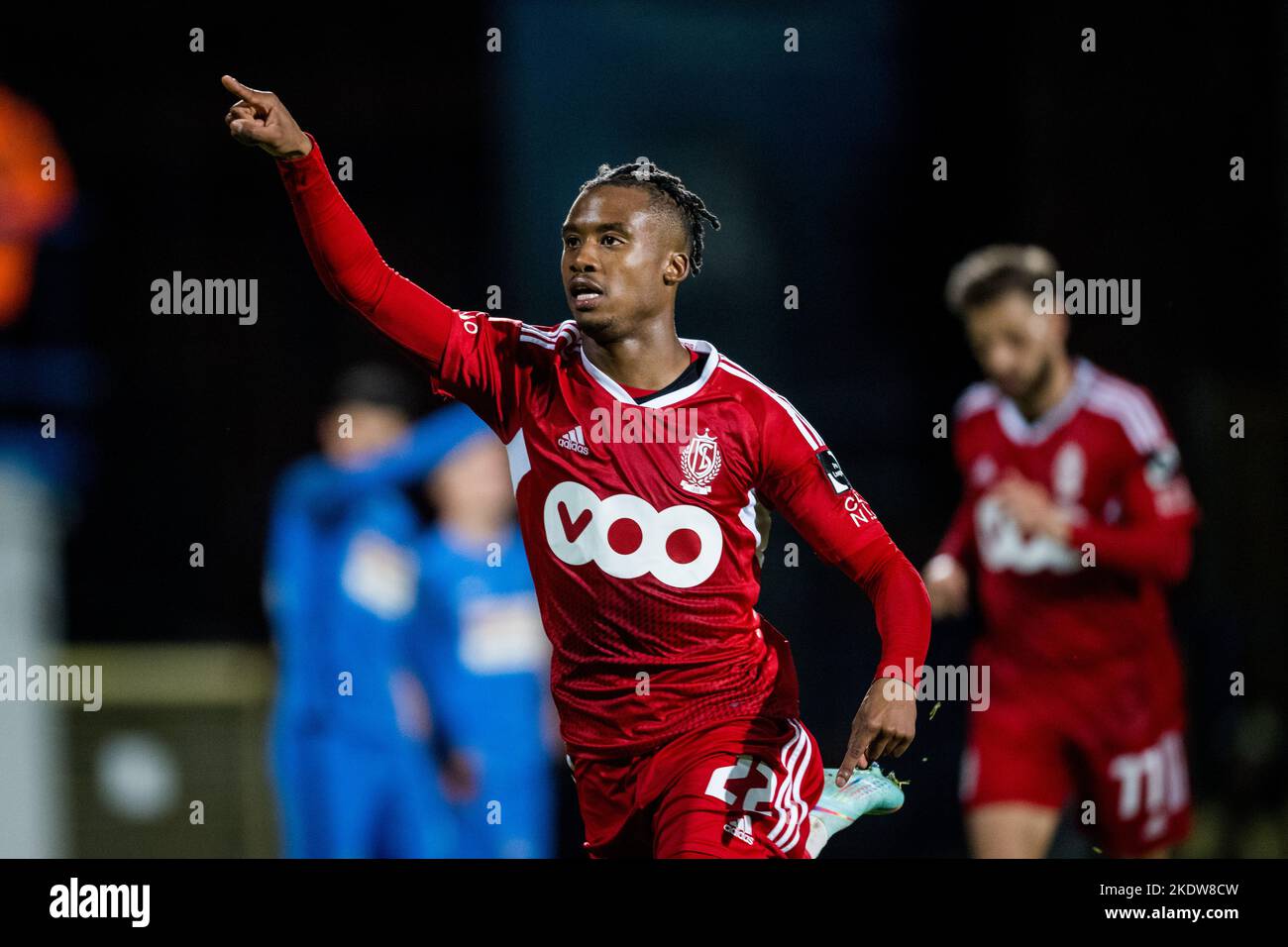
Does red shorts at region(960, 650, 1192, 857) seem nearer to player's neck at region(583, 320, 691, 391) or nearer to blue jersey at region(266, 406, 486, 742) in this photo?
blue jersey at region(266, 406, 486, 742)

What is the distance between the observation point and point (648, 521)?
343cm

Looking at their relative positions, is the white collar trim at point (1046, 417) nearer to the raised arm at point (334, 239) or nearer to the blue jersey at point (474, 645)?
the blue jersey at point (474, 645)

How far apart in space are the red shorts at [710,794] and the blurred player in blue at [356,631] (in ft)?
9.22

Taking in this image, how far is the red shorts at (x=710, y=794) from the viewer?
3283 millimetres

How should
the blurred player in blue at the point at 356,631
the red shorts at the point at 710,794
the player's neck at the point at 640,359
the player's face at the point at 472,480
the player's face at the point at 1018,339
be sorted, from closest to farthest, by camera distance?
the red shorts at the point at 710,794, the player's neck at the point at 640,359, the player's face at the point at 1018,339, the blurred player in blue at the point at 356,631, the player's face at the point at 472,480

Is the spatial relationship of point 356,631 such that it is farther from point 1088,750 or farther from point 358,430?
point 1088,750

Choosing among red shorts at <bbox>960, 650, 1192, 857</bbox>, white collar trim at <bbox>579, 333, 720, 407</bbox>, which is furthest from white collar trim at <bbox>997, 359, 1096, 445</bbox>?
white collar trim at <bbox>579, 333, 720, 407</bbox>

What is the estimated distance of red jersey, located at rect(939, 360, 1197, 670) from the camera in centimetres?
545

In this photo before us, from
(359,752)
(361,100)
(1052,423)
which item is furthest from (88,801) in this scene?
(1052,423)

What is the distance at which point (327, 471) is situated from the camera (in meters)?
6.30

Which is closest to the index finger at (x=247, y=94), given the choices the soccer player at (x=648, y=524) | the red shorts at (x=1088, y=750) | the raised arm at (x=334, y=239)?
the raised arm at (x=334, y=239)

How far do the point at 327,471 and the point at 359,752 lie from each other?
1116mm

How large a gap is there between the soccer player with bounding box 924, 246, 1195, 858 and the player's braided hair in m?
2.07

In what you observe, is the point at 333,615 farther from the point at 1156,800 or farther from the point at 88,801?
the point at 1156,800
